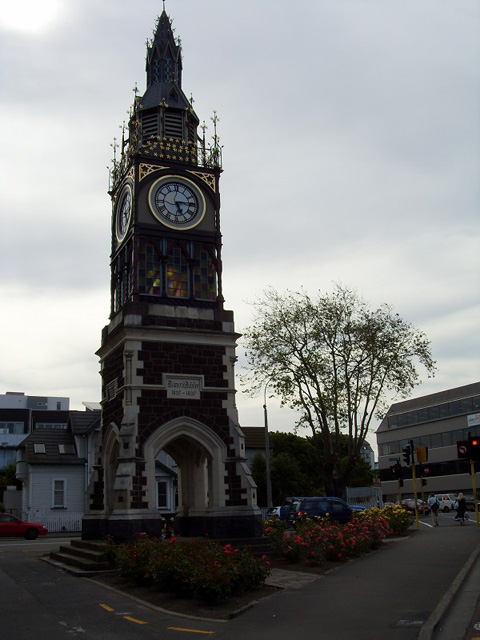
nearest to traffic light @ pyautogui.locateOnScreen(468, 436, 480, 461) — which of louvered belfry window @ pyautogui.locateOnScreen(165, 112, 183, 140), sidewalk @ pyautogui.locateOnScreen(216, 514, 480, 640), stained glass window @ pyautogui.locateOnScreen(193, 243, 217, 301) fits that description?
sidewalk @ pyautogui.locateOnScreen(216, 514, 480, 640)

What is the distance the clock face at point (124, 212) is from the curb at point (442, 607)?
15235 mm

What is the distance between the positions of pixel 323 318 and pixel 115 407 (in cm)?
1233

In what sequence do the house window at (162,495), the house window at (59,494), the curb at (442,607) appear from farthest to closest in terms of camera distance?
the house window at (162,495) → the house window at (59,494) → the curb at (442,607)

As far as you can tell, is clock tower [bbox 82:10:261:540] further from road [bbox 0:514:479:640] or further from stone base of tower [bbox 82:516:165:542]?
road [bbox 0:514:479:640]

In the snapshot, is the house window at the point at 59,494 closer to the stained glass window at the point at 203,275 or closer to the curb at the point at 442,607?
the stained glass window at the point at 203,275

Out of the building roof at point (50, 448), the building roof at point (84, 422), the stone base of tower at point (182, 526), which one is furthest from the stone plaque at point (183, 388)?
the building roof at point (84, 422)

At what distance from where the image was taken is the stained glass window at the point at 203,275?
22.9 metres

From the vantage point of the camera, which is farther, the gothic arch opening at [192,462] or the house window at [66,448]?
the house window at [66,448]

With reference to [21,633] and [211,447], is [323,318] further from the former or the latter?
[21,633]

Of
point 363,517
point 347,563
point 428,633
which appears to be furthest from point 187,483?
point 428,633

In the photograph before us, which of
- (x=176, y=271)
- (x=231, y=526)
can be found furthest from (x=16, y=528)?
(x=176, y=271)

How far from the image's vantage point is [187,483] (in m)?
22.7

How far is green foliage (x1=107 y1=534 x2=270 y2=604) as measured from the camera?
39.3ft

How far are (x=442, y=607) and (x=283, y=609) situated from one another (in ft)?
8.51
